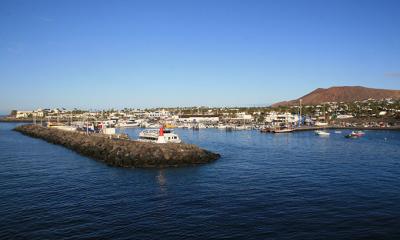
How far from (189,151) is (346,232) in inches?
1112

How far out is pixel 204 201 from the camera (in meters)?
28.7

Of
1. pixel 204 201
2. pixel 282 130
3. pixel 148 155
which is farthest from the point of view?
pixel 282 130

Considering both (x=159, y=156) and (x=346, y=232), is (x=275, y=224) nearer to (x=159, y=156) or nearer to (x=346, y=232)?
(x=346, y=232)

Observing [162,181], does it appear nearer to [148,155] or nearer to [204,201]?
[204,201]

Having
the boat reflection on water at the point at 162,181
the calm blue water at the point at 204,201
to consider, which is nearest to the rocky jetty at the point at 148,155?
the calm blue water at the point at 204,201

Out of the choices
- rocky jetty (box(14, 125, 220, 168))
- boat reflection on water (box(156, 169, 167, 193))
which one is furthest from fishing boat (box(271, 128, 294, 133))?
boat reflection on water (box(156, 169, 167, 193))

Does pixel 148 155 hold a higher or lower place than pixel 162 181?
higher

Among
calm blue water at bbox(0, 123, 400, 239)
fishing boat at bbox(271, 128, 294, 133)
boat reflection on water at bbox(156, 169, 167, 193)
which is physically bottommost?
calm blue water at bbox(0, 123, 400, 239)

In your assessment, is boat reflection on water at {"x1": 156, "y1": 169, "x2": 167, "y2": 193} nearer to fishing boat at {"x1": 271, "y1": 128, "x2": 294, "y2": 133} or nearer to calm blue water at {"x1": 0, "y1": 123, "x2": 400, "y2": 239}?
calm blue water at {"x1": 0, "y1": 123, "x2": 400, "y2": 239}

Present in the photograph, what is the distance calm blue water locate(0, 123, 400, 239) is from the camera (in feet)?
73.5

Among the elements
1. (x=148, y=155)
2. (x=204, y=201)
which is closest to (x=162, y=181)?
(x=204, y=201)

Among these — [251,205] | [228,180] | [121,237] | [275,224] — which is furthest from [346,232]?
[228,180]

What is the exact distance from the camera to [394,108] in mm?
153750

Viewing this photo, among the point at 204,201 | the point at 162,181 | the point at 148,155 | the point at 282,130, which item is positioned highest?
the point at 148,155
